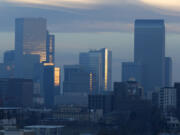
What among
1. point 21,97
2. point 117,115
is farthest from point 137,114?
point 21,97

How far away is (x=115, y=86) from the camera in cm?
16325

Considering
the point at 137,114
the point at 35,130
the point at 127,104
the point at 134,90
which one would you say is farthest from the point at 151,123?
the point at 134,90

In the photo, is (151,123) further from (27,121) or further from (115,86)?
(115,86)

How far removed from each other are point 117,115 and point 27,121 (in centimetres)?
2037

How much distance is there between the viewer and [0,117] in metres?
106

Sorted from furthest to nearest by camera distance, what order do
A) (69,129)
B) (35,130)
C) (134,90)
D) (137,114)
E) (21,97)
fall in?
(21,97)
(134,90)
(137,114)
(69,129)
(35,130)

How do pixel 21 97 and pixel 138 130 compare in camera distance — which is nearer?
pixel 138 130

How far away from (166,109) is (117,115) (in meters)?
22.5

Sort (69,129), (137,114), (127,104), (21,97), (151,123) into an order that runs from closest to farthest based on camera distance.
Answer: (69,129) → (151,123) → (137,114) → (127,104) → (21,97)

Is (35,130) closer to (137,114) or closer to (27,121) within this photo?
(27,121)

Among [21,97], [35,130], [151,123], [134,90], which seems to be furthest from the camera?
[21,97]

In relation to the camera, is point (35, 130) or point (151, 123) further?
point (151, 123)

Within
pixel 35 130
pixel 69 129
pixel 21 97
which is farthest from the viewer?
pixel 21 97

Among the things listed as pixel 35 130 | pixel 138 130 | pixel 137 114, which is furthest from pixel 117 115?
pixel 35 130
